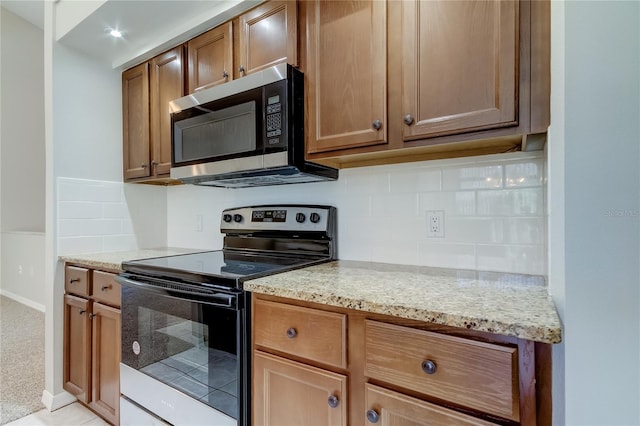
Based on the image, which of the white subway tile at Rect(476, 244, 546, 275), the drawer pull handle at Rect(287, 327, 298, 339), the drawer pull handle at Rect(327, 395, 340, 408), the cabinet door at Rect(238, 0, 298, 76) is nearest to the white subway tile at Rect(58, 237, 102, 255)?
the cabinet door at Rect(238, 0, 298, 76)

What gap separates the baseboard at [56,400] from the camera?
1.90 metres

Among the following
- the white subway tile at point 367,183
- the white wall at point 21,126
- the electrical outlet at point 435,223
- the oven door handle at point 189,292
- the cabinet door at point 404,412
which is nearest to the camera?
the cabinet door at point 404,412

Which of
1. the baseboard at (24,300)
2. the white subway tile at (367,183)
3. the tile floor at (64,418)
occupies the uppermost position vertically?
the white subway tile at (367,183)

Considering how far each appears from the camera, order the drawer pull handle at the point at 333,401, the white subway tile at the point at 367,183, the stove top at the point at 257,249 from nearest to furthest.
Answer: the drawer pull handle at the point at 333,401 < the stove top at the point at 257,249 < the white subway tile at the point at 367,183

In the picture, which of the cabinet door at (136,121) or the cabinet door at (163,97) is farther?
the cabinet door at (136,121)

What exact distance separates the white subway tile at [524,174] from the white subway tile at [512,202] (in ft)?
0.09

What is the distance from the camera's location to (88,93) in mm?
2084

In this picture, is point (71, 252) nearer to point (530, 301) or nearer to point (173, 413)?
point (173, 413)

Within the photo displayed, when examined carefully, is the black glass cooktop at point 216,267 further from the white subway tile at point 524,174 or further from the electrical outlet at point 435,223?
the white subway tile at point 524,174

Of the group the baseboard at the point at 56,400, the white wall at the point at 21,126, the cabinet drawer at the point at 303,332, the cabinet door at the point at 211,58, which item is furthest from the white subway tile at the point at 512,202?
the white wall at the point at 21,126

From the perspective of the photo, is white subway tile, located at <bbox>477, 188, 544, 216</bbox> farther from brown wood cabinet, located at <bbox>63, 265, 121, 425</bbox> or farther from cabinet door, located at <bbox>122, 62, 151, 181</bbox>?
cabinet door, located at <bbox>122, 62, 151, 181</bbox>

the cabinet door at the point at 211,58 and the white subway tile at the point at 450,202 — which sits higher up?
the cabinet door at the point at 211,58

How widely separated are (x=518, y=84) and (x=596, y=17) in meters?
0.29

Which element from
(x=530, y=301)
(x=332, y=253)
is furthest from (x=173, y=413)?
(x=530, y=301)
